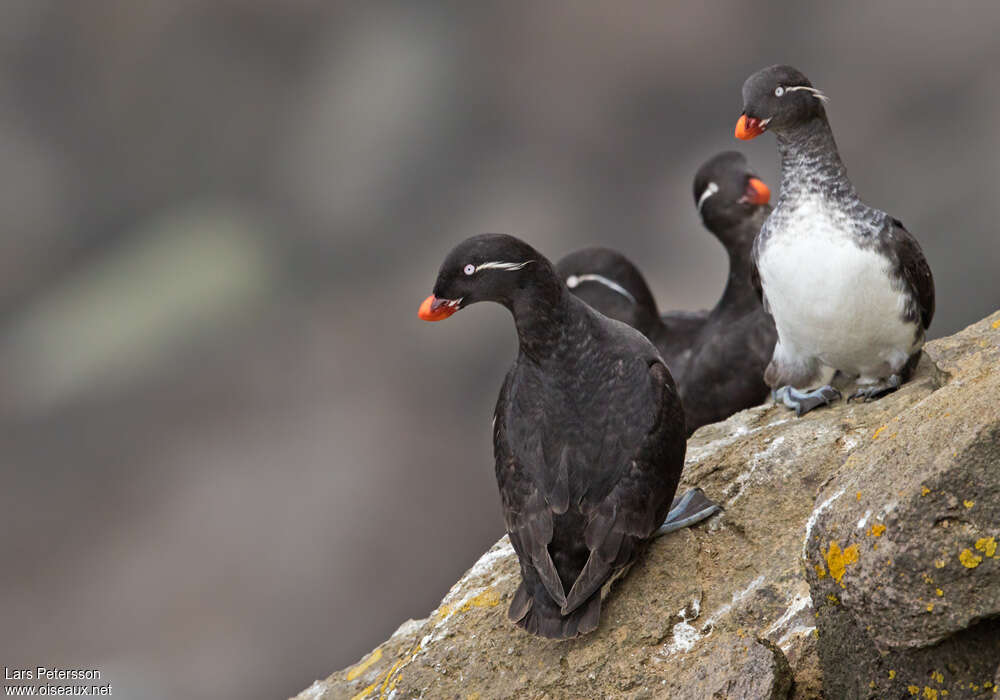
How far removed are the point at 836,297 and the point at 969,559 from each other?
2380 millimetres

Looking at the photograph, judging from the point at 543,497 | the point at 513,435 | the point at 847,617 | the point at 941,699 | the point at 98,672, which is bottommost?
the point at 941,699

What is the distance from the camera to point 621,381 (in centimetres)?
413

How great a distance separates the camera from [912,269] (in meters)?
4.98

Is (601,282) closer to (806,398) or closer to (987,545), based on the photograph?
(806,398)

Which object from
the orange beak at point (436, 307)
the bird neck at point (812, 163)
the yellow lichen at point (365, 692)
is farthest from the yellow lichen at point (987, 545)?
the bird neck at point (812, 163)

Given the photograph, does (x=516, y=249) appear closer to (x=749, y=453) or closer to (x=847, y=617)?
(x=749, y=453)

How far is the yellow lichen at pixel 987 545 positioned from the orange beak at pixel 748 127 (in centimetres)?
256

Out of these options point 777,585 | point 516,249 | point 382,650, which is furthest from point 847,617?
point 382,650

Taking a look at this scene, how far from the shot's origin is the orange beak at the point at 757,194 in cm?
710

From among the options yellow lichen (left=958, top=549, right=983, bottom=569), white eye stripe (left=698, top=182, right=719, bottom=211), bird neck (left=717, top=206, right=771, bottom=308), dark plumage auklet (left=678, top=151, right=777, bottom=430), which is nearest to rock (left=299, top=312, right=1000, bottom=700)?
yellow lichen (left=958, top=549, right=983, bottom=569)

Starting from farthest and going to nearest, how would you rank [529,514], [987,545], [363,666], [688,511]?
[363,666]
[688,511]
[529,514]
[987,545]

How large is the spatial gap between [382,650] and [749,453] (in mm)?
1568

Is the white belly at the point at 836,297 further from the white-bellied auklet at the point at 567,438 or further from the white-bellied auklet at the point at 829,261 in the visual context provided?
the white-bellied auklet at the point at 567,438

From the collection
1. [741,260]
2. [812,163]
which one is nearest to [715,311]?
[741,260]
